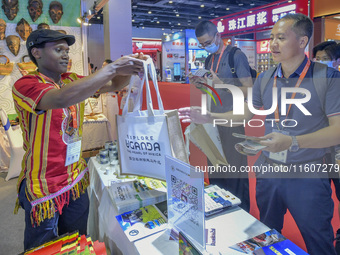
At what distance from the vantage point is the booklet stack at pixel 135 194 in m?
1.20

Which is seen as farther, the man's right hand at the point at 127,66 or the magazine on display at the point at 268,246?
the man's right hand at the point at 127,66

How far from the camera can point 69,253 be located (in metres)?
0.99

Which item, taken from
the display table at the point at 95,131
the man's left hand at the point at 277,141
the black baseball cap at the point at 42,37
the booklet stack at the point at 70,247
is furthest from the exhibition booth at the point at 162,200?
the display table at the point at 95,131

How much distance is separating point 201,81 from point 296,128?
26.8 inches

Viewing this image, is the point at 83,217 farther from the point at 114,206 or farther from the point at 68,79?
the point at 68,79

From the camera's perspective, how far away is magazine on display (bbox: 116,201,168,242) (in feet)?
3.38

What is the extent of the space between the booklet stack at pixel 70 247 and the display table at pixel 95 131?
10.8 feet

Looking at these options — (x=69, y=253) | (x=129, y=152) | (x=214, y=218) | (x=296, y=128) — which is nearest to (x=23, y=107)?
(x=129, y=152)

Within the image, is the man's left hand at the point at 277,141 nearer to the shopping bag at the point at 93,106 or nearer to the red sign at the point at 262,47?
the shopping bag at the point at 93,106

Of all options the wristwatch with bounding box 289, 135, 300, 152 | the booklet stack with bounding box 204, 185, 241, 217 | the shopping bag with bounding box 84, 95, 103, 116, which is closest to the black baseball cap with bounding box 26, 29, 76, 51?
the booklet stack with bounding box 204, 185, 241, 217

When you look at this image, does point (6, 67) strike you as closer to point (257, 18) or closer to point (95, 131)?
point (95, 131)

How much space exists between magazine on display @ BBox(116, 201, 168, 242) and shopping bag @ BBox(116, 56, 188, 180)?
163 millimetres

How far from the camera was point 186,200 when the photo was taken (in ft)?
2.93

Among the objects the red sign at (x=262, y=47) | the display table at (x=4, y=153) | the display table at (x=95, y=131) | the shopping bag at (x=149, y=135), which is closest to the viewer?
the shopping bag at (x=149, y=135)
